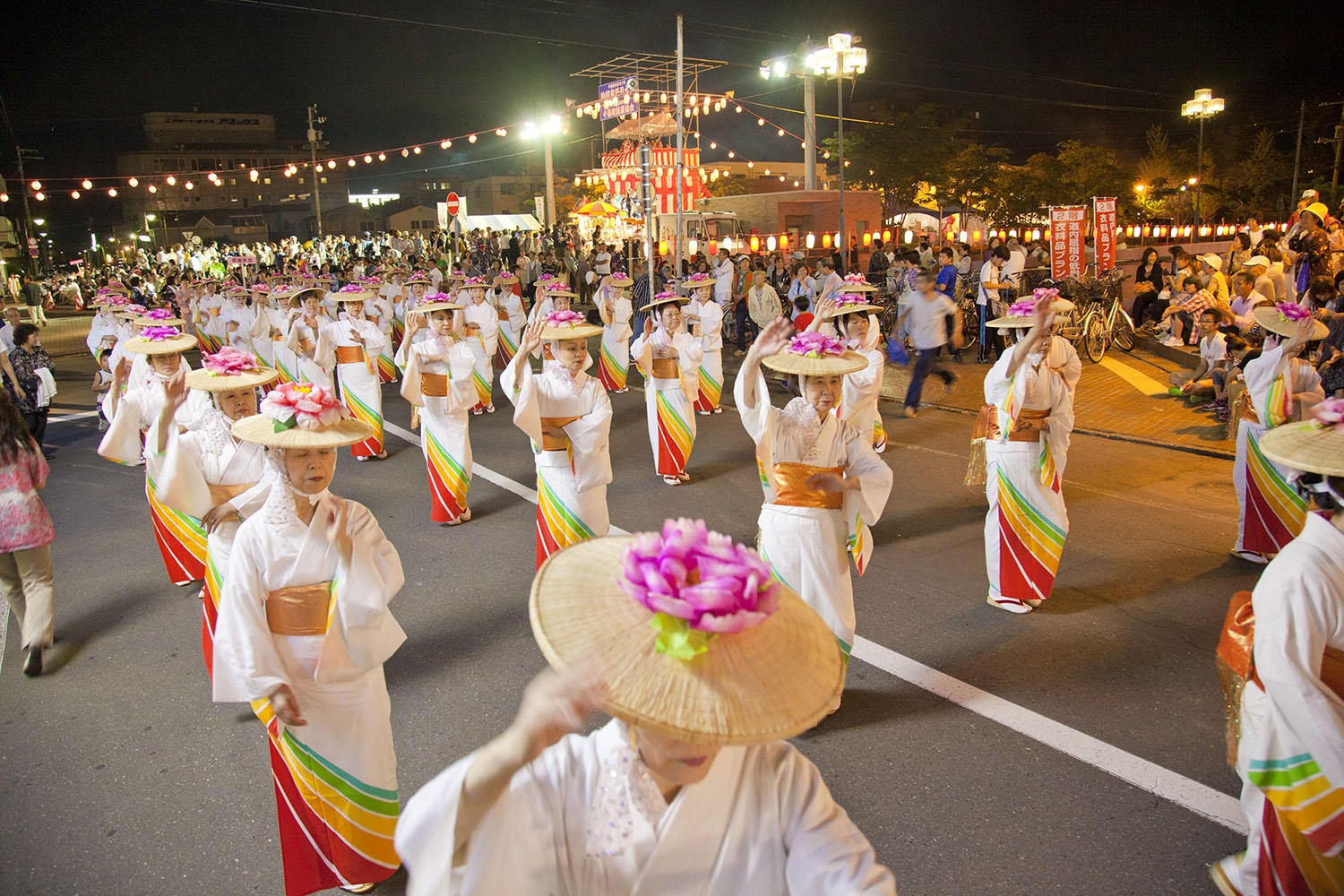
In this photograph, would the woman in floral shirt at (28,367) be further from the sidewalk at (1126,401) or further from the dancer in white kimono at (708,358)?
the sidewalk at (1126,401)

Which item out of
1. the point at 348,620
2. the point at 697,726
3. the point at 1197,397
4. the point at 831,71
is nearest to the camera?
the point at 697,726

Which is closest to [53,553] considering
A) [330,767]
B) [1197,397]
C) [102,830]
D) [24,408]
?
[24,408]

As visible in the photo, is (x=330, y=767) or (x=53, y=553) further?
(x=53, y=553)

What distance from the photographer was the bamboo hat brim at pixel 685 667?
1.51 meters

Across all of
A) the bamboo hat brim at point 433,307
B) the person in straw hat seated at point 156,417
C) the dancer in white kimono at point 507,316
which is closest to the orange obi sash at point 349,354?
the bamboo hat brim at point 433,307

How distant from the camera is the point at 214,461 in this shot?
4.47 metres

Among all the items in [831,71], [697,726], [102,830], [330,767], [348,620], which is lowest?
[102,830]

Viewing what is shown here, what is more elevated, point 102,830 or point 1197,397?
point 1197,397

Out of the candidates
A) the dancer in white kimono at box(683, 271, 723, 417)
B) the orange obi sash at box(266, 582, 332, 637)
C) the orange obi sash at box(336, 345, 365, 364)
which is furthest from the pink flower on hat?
the dancer in white kimono at box(683, 271, 723, 417)

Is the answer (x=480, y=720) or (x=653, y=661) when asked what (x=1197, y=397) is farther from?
(x=653, y=661)

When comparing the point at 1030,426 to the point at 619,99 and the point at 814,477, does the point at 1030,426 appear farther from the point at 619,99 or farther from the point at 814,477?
the point at 619,99

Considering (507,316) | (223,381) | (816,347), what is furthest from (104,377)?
(816,347)

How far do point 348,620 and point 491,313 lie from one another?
1144 cm

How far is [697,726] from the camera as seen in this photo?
4.90 feet
